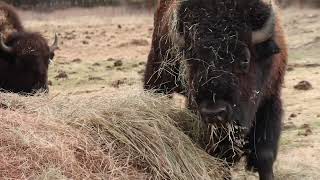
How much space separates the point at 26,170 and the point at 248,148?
2.34 m

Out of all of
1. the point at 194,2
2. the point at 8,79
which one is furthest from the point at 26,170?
the point at 8,79

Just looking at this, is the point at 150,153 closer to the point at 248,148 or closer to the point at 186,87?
the point at 186,87

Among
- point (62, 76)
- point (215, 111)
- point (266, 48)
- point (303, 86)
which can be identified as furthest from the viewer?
point (62, 76)

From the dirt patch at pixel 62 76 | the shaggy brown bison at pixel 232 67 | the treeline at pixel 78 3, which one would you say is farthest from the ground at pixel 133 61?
the shaggy brown bison at pixel 232 67

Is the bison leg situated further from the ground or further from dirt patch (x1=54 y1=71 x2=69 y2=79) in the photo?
dirt patch (x1=54 y1=71 x2=69 y2=79)

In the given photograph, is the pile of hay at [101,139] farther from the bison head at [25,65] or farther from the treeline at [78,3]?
the treeline at [78,3]

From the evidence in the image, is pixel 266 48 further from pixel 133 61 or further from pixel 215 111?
pixel 133 61

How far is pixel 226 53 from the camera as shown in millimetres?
5434

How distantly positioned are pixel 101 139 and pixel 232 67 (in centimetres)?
125

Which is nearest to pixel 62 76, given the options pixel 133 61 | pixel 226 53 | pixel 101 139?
pixel 133 61

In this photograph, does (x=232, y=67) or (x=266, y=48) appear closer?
(x=232, y=67)

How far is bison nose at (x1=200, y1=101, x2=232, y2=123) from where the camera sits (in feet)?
16.9

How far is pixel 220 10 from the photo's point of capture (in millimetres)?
5625

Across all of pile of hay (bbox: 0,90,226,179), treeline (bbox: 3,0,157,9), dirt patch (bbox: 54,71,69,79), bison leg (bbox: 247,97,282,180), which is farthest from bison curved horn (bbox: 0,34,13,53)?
treeline (bbox: 3,0,157,9)
